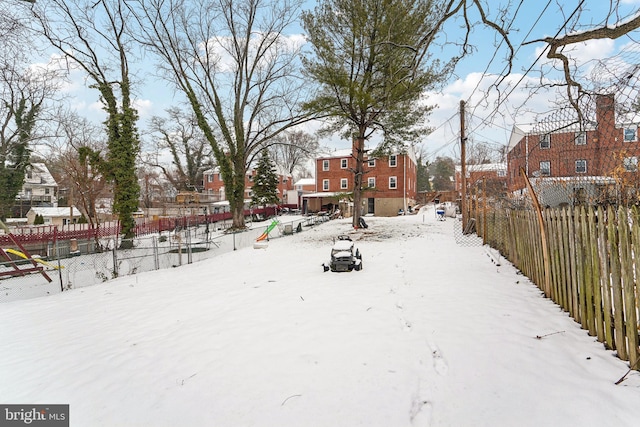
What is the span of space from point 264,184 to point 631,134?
1450 inches

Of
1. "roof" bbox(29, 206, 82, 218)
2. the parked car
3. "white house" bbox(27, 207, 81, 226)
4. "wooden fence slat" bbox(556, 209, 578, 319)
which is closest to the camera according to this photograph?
"wooden fence slat" bbox(556, 209, 578, 319)

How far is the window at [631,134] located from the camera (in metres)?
4.67

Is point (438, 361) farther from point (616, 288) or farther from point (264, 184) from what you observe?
point (264, 184)

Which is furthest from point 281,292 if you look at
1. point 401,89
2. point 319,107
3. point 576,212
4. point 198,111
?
point 198,111

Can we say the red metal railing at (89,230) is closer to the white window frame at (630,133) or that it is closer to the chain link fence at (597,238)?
the chain link fence at (597,238)

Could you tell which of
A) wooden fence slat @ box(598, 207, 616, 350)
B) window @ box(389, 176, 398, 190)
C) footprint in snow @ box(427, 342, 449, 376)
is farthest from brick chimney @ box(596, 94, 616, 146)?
window @ box(389, 176, 398, 190)

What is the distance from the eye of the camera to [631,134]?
15.7 feet

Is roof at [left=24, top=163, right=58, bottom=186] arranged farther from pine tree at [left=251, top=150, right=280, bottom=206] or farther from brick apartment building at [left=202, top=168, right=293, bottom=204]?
pine tree at [left=251, top=150, right=280, bottom=206]

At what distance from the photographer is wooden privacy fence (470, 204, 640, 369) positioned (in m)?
2.80

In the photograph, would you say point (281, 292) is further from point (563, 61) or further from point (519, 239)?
point (563, 61)

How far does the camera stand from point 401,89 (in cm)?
1407

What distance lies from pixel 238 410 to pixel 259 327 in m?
1.99

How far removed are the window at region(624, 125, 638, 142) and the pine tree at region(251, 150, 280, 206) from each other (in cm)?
3623

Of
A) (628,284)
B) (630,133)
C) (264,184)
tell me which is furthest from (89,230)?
(630,133)
